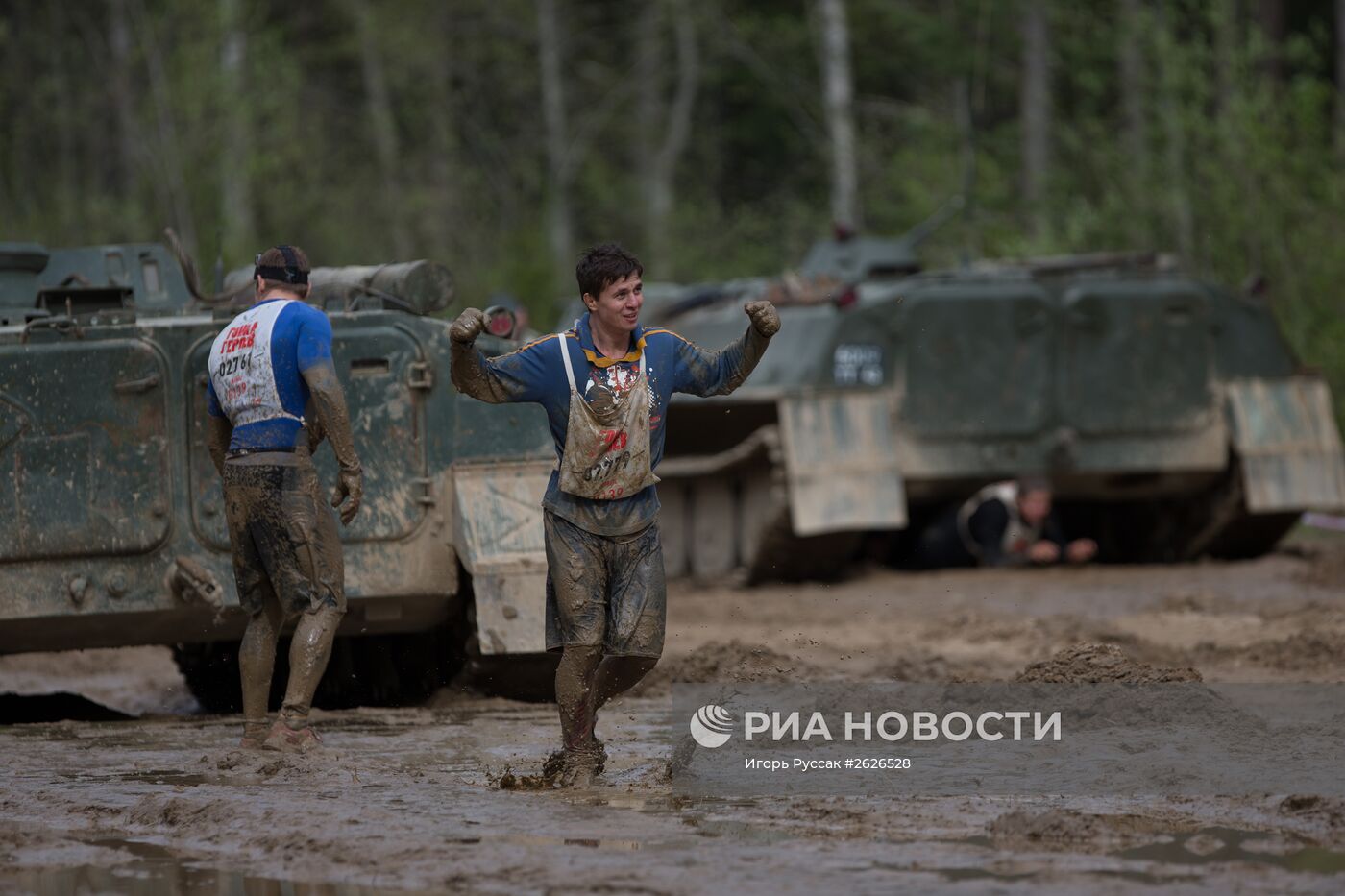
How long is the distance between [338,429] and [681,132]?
27.9 metres

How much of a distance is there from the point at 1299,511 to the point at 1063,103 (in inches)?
700

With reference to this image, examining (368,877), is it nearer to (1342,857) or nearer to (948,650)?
(1342,857)

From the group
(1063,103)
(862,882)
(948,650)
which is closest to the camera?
(862,882)

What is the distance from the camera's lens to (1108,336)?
1462cm

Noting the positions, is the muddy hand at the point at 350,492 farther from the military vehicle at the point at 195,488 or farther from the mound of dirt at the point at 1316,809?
the mound of dirt at the point at 1316,809

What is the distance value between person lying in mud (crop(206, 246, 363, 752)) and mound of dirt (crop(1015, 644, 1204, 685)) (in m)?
2.32

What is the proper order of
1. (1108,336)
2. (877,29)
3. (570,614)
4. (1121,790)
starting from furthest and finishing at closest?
(877,29) < (1108,336) < (570,614) < (1121,790)

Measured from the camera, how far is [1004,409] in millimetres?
14539

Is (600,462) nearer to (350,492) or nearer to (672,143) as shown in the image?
(350,492)

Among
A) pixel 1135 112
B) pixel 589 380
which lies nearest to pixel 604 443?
pixel 589 380

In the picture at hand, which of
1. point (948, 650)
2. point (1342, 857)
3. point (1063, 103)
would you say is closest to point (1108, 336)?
point (948, 650)

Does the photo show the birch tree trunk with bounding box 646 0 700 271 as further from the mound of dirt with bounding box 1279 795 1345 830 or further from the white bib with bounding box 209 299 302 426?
the mound of dirt with bounding box 1279 795 1345 830

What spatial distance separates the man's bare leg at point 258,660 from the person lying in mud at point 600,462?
4.37ft

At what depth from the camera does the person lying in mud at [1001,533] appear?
14523 millimetres
